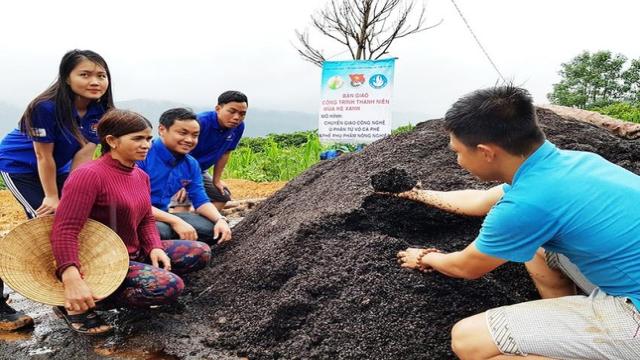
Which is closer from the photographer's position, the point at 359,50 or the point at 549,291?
the point at 549,291

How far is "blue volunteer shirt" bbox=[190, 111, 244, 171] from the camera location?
3.49m

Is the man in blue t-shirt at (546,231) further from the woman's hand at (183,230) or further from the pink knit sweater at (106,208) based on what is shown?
the woman's hand at (183,230)

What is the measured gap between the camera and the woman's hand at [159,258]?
228cm

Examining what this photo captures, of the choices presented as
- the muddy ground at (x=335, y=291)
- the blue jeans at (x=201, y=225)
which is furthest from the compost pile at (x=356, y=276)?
the blue jeans at (x=201, y=225)

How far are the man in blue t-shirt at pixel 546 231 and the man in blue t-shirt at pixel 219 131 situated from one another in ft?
6.85

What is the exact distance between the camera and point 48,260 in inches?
82.2

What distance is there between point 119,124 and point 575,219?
5.50ft

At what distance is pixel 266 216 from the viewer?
310 centimetres

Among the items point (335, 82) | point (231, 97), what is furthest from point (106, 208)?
point (335, 82)

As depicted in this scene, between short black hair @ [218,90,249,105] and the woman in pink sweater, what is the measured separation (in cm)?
117

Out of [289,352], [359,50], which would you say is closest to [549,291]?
[289,352]

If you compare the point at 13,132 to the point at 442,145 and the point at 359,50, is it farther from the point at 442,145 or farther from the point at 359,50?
the point at 359,50

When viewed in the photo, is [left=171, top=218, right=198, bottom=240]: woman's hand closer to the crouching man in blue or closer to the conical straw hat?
the crouching man in blue

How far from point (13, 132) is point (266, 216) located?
1.36 m
